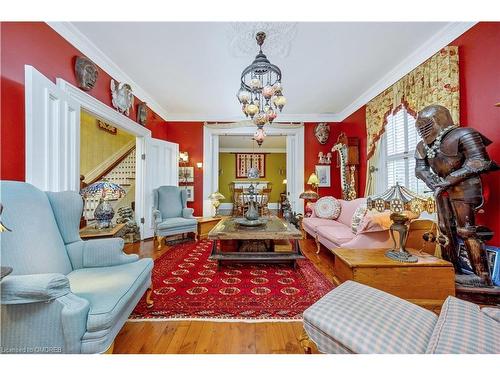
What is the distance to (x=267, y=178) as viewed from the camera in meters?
10.1

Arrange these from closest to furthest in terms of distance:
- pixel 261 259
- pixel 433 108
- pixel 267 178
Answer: pixel 433 108 → pixel 261 259 → pixel 267 178

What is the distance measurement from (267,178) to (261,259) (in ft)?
25.1

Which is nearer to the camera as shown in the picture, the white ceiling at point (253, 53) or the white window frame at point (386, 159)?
the white ceiling at point (253, 53)

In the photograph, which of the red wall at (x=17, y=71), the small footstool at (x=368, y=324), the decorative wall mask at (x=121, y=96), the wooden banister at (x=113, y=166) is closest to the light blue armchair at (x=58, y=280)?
the red wall at (x=17, y=71)

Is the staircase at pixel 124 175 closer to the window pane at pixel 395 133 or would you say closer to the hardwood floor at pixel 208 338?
the hardwood floor at pixel 208 338

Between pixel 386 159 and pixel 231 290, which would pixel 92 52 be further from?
pixel 386 159

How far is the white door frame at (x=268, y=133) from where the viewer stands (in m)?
5.14

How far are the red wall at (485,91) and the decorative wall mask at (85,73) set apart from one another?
4123 mm

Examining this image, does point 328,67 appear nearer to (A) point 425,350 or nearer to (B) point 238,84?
(B) point 238,84

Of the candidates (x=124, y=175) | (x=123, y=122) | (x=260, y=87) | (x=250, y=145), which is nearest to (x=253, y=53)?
(x=260, y=87)

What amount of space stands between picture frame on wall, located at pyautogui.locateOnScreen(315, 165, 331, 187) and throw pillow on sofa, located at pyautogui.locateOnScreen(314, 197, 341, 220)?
4.31 feet

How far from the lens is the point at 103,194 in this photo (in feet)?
8.44

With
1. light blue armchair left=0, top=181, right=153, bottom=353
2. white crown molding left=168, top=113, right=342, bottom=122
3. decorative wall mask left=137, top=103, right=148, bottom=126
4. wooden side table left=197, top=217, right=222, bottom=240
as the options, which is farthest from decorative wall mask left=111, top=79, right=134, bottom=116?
wooden side table left=197, top=217, right=222, bottom=240
